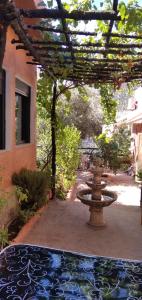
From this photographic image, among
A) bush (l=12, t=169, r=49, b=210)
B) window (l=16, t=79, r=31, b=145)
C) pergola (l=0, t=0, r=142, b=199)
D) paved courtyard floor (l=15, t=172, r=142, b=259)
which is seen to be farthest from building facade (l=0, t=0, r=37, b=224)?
paved courtyard floor (l=15, t=172, r=142, b=259)

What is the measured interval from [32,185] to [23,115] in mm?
2121

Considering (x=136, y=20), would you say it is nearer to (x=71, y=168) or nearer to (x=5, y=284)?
(x=5, y=284)

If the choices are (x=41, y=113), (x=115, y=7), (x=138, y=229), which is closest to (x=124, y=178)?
(x=41, y=113)

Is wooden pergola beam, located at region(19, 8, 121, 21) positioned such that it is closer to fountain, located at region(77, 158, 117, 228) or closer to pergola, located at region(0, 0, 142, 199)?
pergola, located at region(0, 0, 142, 199)

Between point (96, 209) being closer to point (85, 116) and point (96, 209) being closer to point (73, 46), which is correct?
point (73, 46)

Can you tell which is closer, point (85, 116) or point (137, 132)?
point (137, 132)

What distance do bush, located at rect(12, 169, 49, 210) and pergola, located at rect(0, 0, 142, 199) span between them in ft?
6.58

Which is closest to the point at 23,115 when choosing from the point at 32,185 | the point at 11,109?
the point at 11,109

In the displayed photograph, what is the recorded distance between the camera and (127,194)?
10.0 metres

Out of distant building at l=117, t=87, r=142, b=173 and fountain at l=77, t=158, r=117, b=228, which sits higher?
distant building at l=117, t=87, r=142, b=173

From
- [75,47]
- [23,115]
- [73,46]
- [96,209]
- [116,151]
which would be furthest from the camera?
[116,151]

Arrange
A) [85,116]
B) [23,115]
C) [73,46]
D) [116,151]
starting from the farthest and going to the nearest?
[85,116]
[116,151]
[23,115]
[73,46]

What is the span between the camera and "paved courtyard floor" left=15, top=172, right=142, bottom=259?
15.0 feet

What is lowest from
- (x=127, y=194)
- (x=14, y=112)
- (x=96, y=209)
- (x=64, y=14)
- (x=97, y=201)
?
(x=127, y=194)
